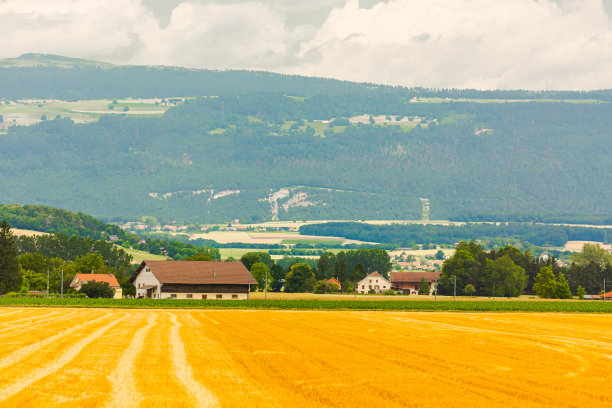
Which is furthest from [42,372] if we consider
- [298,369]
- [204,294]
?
[204,294]

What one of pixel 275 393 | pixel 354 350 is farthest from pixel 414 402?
pixel 354 350

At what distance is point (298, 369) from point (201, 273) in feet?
409

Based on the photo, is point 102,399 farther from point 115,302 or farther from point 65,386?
point 115,302

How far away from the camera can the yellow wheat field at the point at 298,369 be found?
27.0 meters

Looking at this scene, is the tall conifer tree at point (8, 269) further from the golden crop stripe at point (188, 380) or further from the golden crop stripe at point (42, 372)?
the golden crop stripe at point (188, 380)

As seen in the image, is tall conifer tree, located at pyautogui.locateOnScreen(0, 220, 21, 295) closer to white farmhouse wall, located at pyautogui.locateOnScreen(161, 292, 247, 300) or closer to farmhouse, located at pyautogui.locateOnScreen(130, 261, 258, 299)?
farmhouse, located at pyautogui.locateOnScreen(130, 261, 258, 299)

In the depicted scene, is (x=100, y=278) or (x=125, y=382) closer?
(x=125, y=382)

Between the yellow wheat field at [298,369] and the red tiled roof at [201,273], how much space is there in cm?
10198

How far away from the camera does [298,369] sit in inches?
1300

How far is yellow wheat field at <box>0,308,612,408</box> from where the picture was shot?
27.0 meters

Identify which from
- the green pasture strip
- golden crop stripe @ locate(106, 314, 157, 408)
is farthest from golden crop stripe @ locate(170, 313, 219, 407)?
the green pasture strip

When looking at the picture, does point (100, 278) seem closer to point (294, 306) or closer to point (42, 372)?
point (294, 306)

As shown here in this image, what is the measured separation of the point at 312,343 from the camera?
44406 mm

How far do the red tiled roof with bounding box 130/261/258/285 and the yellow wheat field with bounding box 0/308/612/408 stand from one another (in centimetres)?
10198
